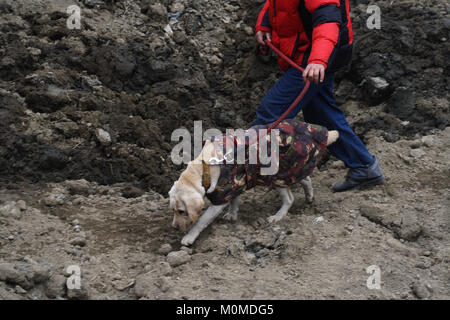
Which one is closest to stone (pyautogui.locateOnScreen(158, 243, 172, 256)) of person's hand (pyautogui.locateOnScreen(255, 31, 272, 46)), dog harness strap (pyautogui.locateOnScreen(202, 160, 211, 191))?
dog harness strap (pyautogui.locateOnScreen(202, 160, 211, 191))

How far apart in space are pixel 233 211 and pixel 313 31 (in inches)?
59.6

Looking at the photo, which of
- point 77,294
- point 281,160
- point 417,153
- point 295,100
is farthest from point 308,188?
point 77,294

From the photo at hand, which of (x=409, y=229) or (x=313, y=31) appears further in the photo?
(x=409, y=229)

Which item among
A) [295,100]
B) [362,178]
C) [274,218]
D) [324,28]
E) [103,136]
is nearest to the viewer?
[324,28]

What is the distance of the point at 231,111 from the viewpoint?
5.81 meters

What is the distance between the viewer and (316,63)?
12.2 feet

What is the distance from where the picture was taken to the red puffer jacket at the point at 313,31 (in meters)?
3.78

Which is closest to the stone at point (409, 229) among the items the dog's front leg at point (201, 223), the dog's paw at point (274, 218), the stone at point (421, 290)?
the stone at point (421, 290)

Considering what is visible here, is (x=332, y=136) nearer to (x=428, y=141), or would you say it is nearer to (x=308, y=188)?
(x=308, y=188)

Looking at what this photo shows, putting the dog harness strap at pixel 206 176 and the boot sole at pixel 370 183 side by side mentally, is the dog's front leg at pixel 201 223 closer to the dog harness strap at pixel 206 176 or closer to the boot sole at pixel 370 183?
the dog harness strap at pixel 206 176

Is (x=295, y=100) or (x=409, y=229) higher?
(x=295, y=100)

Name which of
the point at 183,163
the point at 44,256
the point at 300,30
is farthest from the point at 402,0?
the point at 44,256
